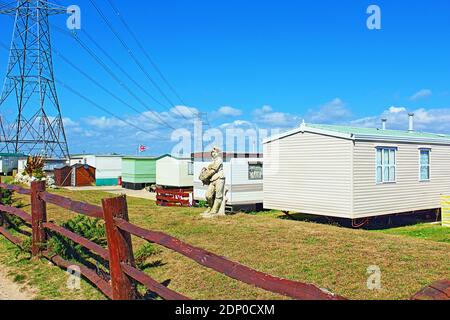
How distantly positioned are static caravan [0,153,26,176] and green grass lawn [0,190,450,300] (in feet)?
150

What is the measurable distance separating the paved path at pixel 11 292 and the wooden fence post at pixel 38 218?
83 cm

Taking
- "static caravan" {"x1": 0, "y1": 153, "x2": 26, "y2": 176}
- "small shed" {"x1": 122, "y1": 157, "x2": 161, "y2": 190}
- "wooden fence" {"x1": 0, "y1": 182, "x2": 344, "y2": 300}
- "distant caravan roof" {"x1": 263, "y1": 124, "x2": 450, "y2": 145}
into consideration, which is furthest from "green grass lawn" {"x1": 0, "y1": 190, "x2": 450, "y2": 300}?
"static caravan" {"x1": 0, "y1": 153, "x2": 26, "y2": 176}

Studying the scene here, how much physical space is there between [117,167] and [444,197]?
3461 centimetres

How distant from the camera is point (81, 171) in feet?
140

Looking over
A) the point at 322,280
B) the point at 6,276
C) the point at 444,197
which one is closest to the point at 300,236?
the point at 322,280

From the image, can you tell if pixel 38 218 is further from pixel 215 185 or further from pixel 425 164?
pixel 425 164

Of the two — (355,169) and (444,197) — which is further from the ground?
(355,169)

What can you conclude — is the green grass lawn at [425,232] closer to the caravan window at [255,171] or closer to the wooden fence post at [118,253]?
the caravan window at [255,171]

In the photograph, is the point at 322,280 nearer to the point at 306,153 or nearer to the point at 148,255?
the point at 148,255

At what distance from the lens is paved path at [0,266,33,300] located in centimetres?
534

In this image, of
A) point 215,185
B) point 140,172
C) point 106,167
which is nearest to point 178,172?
point 140,172

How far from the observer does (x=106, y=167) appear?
147 ft
